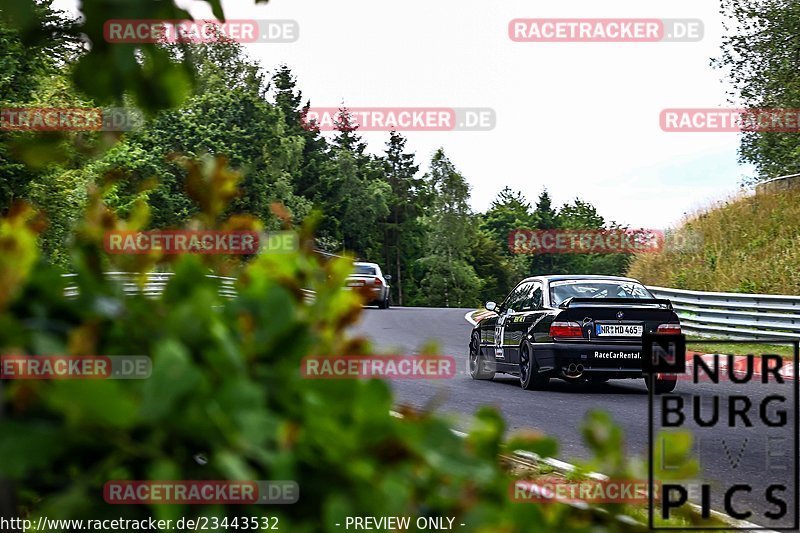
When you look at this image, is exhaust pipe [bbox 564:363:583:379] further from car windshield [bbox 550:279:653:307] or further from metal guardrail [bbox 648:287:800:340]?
metal guardrail [bbox 648:287:800:340]

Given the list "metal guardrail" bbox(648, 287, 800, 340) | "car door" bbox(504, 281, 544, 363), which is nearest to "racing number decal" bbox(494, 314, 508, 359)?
"car door" bbox(504, 281, 544, 363)

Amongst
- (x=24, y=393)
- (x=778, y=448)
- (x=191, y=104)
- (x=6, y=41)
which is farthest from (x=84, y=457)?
(x=191, y=104)

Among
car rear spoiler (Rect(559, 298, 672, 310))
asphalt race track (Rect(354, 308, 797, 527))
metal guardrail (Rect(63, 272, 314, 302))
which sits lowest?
asphalt race track (Rect(354, 308, 797, 527))

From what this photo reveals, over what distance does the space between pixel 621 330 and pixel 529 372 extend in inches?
52.5

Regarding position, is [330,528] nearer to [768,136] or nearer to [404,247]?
[768,136]

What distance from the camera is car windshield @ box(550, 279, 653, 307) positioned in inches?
547

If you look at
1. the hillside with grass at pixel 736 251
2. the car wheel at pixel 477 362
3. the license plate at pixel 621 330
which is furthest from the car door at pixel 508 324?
the hillside with grass at pixel 736 251

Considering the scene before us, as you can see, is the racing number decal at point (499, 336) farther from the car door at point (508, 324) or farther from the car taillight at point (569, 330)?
the car taillight at point (569, 330)

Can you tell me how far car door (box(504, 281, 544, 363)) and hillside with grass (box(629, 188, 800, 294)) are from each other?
1478 centimetres

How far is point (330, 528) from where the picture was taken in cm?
143

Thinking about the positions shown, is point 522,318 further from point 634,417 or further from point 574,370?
point 634,417

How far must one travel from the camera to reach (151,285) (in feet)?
5.96

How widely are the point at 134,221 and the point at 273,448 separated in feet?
1.82

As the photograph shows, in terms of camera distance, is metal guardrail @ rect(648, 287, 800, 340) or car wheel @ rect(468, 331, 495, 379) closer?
car wheel @ rect(468, 331, 495, 379)
